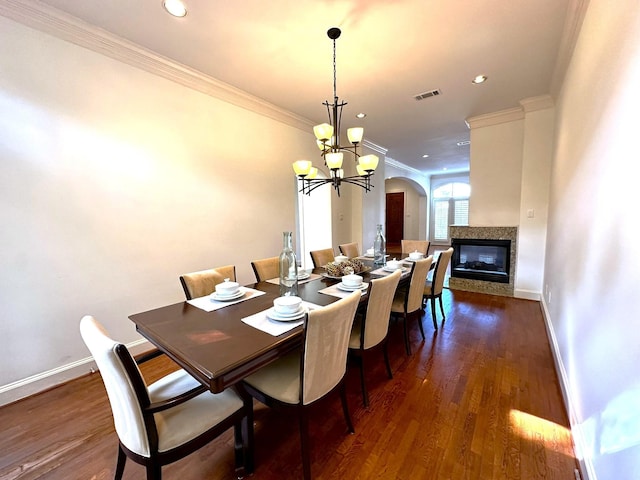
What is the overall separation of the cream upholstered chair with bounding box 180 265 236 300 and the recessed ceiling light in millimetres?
2015

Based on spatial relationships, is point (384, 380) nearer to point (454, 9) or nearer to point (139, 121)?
point (454, 9)

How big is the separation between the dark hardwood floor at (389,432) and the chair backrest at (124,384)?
56 cm

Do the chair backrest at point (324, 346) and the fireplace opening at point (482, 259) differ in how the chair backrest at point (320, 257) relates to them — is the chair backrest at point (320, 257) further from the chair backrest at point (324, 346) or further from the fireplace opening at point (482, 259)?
A: the fireplace opening at point (482, 259)

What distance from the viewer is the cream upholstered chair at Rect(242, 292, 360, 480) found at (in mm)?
1247

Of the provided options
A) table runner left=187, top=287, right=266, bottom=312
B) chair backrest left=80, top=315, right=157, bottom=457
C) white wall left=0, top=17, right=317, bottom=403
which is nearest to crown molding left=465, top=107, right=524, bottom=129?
white wall left=0, top=17, right=317, bottom=403

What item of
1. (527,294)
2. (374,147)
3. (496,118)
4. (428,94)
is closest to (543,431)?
(527,294)

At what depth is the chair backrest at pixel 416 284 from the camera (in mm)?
2404

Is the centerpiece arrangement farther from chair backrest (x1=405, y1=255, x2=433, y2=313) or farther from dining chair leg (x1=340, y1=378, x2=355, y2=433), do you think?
dining chair leg (x1=340, y1=378, x2=355, y2=433)

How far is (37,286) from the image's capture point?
79.8 inches

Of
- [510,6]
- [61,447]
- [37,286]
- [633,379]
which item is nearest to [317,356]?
[633,379]

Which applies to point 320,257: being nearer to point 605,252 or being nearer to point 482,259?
point 605,252

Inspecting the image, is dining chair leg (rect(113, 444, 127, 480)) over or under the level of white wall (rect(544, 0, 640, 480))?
under

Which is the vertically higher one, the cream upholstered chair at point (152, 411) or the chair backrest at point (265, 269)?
the chair backrest at point (265, 269)

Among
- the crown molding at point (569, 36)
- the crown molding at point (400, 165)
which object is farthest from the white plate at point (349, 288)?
the crown molding at point (400, 165)
